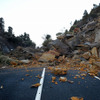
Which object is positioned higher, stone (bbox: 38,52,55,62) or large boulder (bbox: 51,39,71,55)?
large boulder (bbox: 51,39,71,55)

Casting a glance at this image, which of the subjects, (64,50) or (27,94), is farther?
(64,50)

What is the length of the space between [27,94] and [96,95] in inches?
65.1

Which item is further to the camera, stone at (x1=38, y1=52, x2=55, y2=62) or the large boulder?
the large boulder

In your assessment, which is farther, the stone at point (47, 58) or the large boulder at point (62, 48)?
the large boulder at point (62, 48)

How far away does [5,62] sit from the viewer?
576cm

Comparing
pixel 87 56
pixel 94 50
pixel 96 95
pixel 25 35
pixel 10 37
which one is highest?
pixel 25 35

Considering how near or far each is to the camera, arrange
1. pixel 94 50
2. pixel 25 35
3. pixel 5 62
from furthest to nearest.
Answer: pixel 25 35
pixel 94 50
pixel 5 62

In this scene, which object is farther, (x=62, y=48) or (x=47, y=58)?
(x=62, y=48)

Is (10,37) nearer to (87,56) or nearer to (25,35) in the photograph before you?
(25,35)

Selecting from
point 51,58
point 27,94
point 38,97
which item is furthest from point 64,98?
point 51,58

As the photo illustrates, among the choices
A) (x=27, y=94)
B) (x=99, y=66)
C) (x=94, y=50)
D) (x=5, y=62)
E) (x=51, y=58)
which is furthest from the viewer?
(x=51, y=58)

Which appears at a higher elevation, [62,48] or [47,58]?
[62,48]

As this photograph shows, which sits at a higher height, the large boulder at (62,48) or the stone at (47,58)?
the large boulder at (62,48)

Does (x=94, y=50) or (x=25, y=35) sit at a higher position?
(x=25, y=35)
